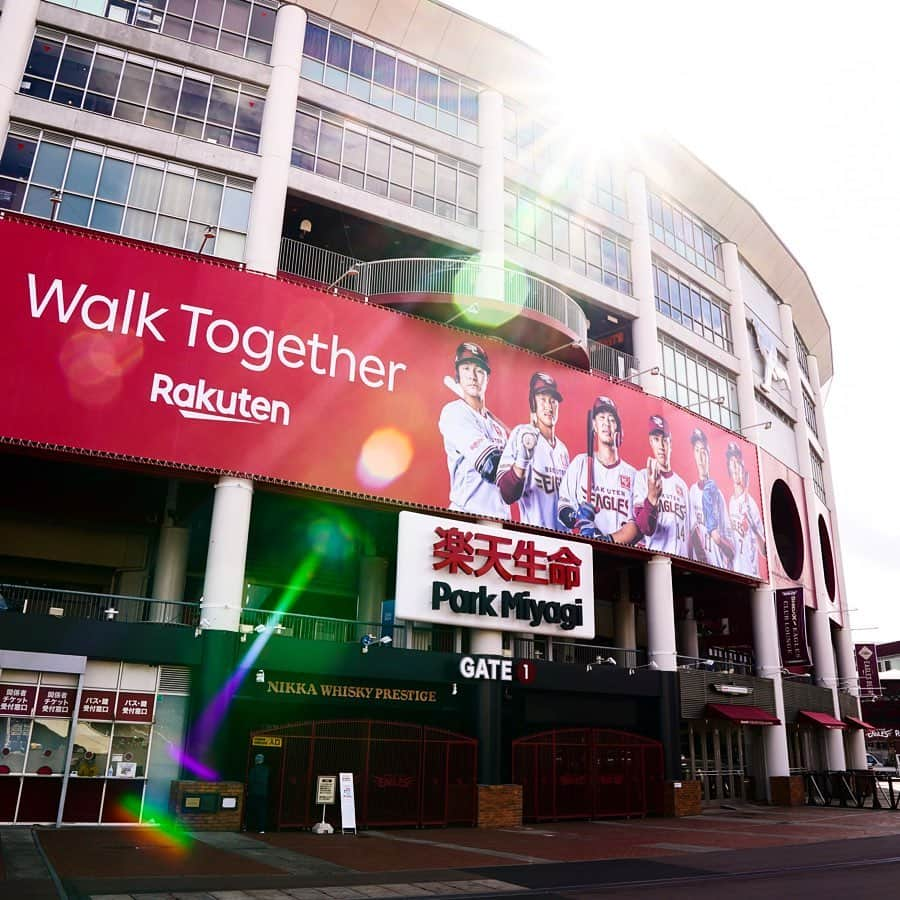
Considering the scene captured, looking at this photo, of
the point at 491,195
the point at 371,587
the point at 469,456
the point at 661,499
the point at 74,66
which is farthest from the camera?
the point at 661,499

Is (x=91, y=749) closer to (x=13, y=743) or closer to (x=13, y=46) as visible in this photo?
(x=13, y=743)

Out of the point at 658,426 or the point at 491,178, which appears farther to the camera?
the point at 658,426

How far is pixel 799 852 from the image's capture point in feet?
66.7

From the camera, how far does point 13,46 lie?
2706cm

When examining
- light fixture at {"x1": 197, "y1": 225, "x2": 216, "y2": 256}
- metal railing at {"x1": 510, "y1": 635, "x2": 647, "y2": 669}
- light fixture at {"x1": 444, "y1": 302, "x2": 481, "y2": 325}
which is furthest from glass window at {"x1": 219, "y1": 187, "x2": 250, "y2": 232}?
metal railing at {"x1": 510, "y1": 635, "x2": 647, "y2": 669}

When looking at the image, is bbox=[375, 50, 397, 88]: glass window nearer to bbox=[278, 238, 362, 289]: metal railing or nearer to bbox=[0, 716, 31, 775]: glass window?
bbox=[278, 238, 362, 289]: metal railing

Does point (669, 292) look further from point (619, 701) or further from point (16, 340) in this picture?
point (16, 340)

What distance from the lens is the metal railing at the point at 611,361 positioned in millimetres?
38562

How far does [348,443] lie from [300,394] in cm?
220

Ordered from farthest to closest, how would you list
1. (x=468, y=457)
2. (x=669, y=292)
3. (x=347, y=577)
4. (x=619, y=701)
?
(x=669, y=292) < (x=347, y=577) < (x=619, y=701) < (x=468, y=457)

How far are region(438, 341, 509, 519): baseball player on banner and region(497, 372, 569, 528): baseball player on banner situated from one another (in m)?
0.54

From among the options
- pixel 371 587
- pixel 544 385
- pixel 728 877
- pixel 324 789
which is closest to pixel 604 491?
pixel 544 385

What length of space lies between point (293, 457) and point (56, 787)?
10.9 metres

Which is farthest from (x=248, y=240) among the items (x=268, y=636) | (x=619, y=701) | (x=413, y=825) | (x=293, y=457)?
(x=619, y=701)
